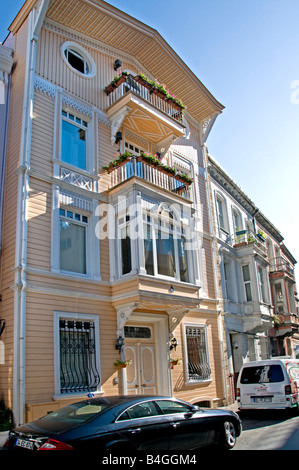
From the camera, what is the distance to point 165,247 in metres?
13.4

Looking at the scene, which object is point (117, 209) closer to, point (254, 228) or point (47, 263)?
point (47, 263)

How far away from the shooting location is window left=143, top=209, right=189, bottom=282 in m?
12.6

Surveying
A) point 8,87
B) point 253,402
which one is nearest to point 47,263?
point 8,87

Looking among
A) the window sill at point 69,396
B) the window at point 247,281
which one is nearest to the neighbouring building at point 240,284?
the window at point 247,281

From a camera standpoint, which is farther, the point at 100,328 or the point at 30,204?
the point at 100,328

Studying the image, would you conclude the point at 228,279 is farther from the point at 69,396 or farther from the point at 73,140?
the point at 69,396

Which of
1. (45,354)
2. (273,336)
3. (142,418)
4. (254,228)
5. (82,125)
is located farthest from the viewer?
(254,228)

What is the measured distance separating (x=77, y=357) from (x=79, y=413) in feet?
15.9

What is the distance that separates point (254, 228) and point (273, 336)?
21.6 feet

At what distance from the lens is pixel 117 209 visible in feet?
42.3

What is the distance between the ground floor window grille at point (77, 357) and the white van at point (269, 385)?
4.67m

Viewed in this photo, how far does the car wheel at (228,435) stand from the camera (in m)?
7.71

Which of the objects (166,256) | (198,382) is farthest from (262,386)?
(166,256)

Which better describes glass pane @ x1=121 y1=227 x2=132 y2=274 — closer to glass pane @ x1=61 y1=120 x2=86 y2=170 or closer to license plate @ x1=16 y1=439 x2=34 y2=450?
glass pane @ x1=61 y1=120 x2=86 y2=170
